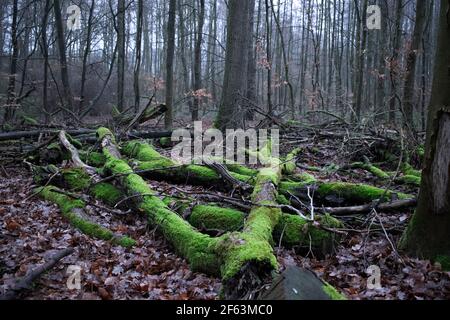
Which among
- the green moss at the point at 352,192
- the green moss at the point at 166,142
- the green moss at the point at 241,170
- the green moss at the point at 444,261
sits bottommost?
the green moss at the point at 444,261

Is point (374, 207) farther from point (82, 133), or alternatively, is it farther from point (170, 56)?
point (170, 56)

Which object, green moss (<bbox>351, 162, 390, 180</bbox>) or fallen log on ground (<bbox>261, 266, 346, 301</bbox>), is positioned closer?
fallen log on ground (<bbox>261, 266, 346, 301</bbox>)

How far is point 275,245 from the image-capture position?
509cm

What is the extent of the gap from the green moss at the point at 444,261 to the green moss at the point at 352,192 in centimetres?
192

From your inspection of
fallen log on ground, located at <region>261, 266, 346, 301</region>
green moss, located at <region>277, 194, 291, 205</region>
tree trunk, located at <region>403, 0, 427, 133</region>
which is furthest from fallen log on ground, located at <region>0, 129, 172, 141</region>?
fallen log on ground, located at <region>261, 266, 346, 301</region>

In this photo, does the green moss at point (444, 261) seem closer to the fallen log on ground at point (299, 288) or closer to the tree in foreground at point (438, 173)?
the tree in foreground at point (438, 173)

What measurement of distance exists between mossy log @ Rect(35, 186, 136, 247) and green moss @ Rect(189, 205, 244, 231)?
0.96 m

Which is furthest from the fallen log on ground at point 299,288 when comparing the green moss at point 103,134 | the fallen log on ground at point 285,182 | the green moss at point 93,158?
the green moss at point 103,134

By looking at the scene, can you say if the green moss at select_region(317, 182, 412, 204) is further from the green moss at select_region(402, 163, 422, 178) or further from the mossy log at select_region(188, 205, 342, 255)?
the green moss at select_region(402, 163, 422, 178)

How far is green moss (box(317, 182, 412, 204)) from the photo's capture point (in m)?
5.98

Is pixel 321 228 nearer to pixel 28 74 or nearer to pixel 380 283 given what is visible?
pixel 380 283

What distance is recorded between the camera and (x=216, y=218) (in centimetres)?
554

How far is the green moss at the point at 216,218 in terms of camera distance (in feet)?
17.6
